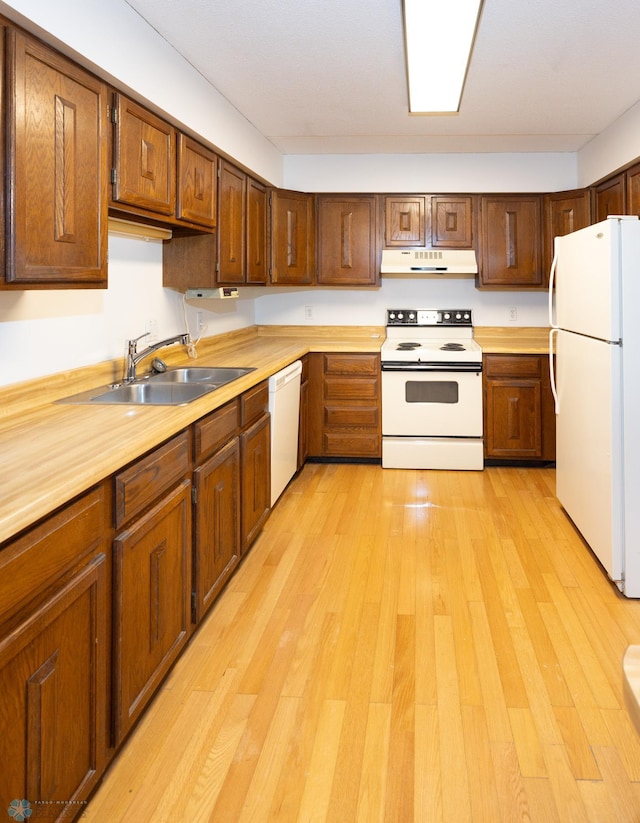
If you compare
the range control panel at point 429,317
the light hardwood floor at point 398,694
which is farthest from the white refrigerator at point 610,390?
the range control panel at point 429,317

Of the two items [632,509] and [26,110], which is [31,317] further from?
[632,509]

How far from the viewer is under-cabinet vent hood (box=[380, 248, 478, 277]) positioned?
5508 millimetres

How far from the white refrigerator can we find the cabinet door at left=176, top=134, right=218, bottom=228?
6.13 feet

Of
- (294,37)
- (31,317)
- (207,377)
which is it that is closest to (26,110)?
(31,317)

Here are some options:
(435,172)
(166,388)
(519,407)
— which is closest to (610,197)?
(435,172)

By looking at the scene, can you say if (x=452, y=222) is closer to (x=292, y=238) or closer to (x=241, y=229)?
(x=292, y=238)

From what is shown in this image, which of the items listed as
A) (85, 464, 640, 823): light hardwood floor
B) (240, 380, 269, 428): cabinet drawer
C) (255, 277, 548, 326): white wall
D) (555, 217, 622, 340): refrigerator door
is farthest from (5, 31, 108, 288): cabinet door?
(255, 277, 548, 326): white wall

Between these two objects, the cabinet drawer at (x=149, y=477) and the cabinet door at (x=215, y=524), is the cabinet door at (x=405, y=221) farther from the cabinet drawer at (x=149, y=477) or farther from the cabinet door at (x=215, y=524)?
the cabinet drawer at (x=149, y=477)

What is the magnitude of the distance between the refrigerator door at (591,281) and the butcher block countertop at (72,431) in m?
Answer: 1.62

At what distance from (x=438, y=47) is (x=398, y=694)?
2.58m

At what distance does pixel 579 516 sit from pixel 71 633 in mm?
2882

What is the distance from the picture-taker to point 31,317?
8.40 ft

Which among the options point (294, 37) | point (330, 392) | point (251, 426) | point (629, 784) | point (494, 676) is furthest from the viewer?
point (330, 392)

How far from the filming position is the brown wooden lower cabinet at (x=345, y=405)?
5.41m
